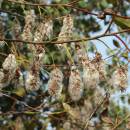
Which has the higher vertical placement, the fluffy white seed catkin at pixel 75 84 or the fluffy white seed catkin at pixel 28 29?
the fluffy white seed catkin at pixel 28 29

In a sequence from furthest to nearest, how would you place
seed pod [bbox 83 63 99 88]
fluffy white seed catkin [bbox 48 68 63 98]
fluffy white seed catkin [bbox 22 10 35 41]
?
1. fluffy white seed catkin [bbox 22 10 35 41]
2. fluffy white seed catkin [bbox 48 68 63 98]
3. seed pod [bbox 83 63 99 88]

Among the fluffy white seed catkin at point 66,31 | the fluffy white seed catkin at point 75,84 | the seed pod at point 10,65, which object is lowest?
the fluffy white seed catkin at point 75,84

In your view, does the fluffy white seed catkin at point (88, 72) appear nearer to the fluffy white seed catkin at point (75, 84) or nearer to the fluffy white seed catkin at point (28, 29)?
the fluffy white seed catkin at point (75, 84)

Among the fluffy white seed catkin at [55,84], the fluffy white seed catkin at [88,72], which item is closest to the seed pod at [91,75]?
the fluffy white seed catkin at [88,72]

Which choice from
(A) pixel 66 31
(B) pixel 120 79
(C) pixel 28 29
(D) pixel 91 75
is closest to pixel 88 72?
(D) pixel 91 75

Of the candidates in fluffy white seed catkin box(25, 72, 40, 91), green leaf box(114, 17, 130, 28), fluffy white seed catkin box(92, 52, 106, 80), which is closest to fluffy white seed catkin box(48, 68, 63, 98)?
fluffy white seed catkin box(25, 72, 40, 91)

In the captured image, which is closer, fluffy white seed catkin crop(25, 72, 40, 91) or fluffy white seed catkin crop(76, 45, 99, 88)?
fluffy white seed catkin crop(76, 45, 99, 88)

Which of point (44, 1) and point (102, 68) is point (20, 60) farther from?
point (44, 1)

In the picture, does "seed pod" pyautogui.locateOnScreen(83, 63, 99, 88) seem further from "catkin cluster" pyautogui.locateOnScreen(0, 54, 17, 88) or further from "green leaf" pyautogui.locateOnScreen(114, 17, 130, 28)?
"catkin cluster" pyautogui.locateOnScreen(0, 54, 17, 88)

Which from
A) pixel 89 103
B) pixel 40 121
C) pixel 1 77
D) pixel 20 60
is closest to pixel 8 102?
pixel 40 121
